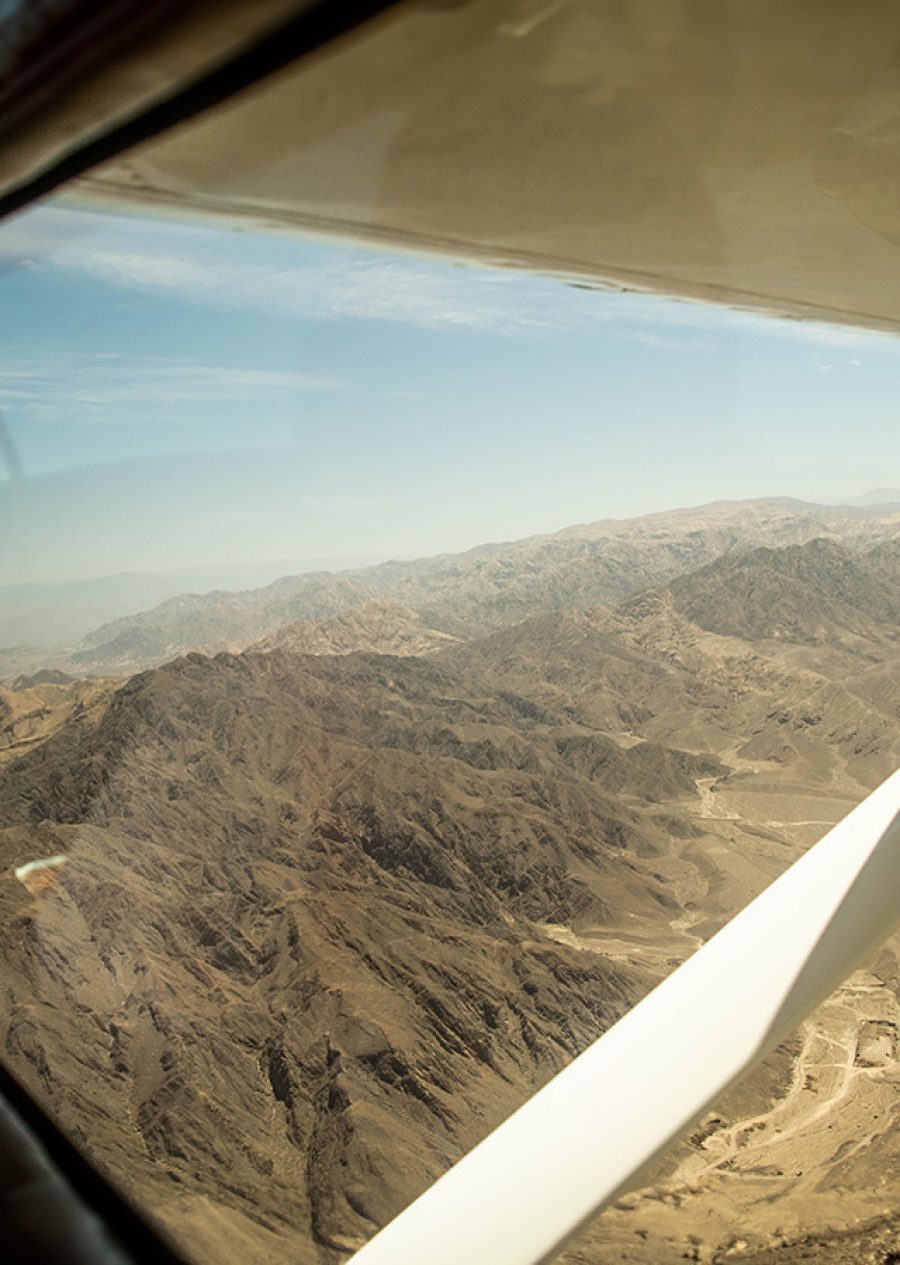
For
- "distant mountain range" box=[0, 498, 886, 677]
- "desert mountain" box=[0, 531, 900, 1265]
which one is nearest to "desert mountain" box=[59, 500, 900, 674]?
"distant mountain range" box=[0, 498, 886, 677]

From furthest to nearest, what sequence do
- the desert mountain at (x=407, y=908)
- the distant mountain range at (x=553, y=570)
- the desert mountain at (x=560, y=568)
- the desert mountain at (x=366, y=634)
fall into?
the desert mountain at (x=560, y=568), the distant mountain range at (x=553, y=570), the desert mountain at (x=366, y=634), the desert mountain at (x=407, y=908)

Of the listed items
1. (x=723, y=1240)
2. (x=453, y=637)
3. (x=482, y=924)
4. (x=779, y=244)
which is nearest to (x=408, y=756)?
(x=482, y=924)

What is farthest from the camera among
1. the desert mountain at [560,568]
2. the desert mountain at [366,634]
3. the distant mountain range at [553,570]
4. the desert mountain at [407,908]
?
the desert mountain at [560,568]

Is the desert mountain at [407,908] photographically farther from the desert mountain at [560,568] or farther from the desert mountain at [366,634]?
the desert mountain at [560,568]

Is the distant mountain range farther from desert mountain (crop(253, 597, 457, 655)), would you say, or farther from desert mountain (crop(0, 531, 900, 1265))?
desert mountain (crop(0, 531, 900, 1265))

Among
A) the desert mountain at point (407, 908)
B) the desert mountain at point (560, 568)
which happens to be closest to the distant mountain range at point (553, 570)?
the desert mountain at point (560, 568)
